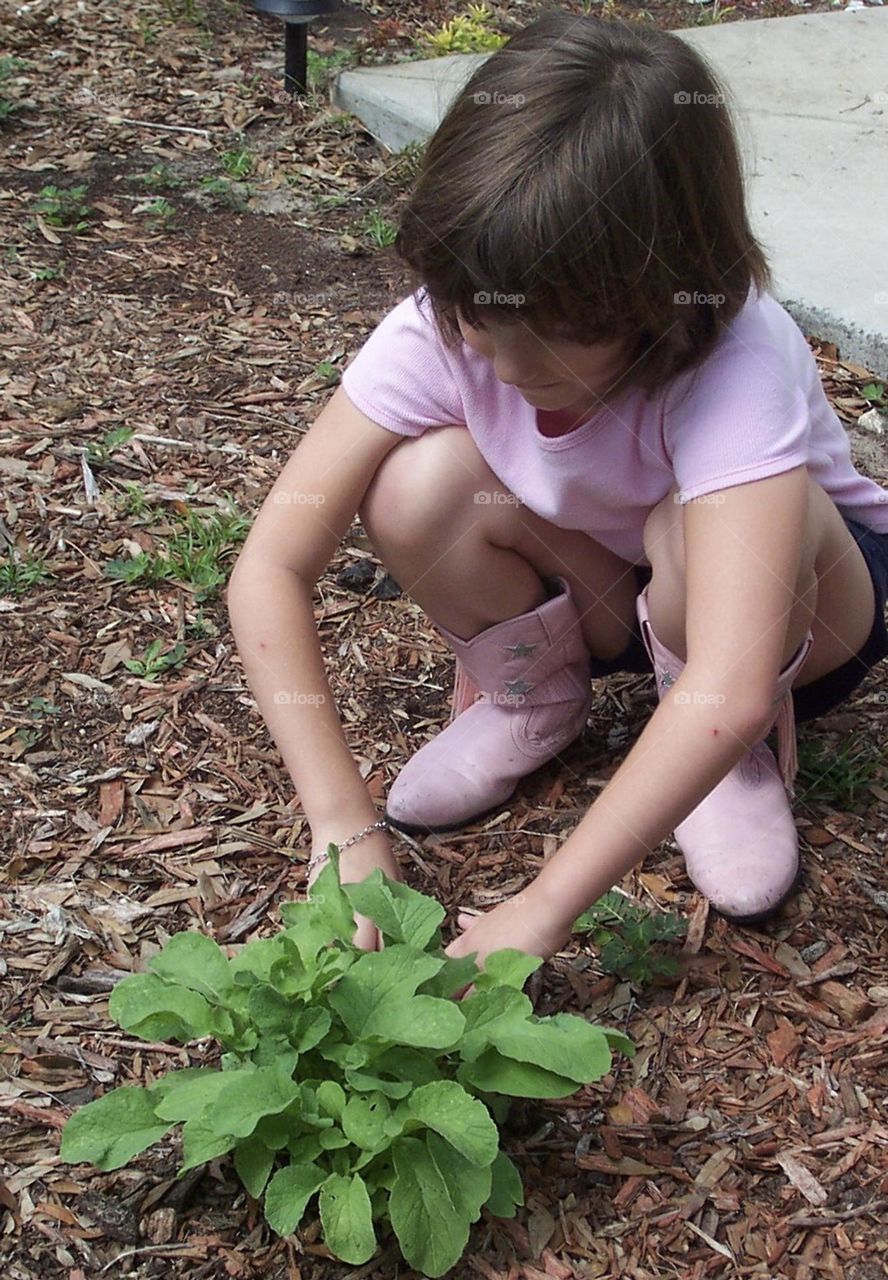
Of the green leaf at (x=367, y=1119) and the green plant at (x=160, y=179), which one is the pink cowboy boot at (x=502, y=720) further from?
the green plant at (x=160, y=179)

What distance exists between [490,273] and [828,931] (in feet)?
3.46

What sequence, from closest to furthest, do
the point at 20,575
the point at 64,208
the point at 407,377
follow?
1. the point at 407,377
2. the point at 20,575
3. the point at 64,208

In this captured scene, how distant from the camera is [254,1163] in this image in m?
1.48

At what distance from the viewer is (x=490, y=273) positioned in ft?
4.97

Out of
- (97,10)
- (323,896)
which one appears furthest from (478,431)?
(97,10)

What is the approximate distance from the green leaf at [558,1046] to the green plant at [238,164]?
10.3 ft

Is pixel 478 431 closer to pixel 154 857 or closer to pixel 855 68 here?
pixel 154 857

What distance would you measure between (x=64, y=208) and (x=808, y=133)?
210 centimetres

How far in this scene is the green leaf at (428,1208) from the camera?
54.7 inches

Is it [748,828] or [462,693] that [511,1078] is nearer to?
[748,828]

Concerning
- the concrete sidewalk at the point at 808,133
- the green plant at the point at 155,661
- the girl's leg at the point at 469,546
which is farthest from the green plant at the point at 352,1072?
the concrete sidewalk at the point at 808,133

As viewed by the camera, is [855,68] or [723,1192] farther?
[855,68]

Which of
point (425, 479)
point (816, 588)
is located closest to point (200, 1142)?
point (425, 479)

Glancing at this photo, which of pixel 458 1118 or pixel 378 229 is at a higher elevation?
pixel 458 1118
